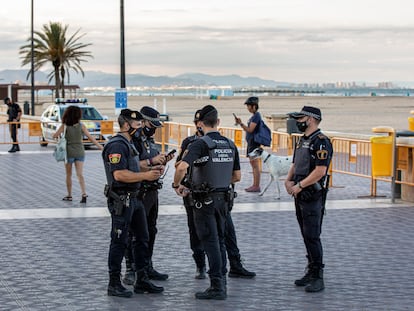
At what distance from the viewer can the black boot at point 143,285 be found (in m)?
8.37

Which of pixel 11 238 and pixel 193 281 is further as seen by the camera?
pixel 11 238

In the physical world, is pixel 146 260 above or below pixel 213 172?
below

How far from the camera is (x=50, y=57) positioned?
66.4 metres

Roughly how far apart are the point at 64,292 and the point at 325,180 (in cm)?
275

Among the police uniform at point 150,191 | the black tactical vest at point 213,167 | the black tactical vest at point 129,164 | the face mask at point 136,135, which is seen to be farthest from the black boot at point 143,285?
the face mask at point 136,135

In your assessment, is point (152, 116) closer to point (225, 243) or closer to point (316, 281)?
point (225, 243)

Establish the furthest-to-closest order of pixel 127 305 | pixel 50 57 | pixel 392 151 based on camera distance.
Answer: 1. pixel 50 57
2. pixel 392 151
3. pixel 127 305

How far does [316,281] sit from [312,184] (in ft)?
Result: 3.09

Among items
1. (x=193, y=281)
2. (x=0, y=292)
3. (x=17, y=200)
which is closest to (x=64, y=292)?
(x=0, y=292)

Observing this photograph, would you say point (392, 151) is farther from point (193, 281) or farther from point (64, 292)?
point (64, 292)

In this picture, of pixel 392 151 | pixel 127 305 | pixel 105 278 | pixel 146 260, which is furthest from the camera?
pixel 392 151

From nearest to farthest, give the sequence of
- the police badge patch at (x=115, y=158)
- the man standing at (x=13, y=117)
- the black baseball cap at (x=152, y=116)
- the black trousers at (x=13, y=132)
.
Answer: the police badge patch at (x=115, y=158) → the black baseball cap at (x=152, y=116) → the black trousers at (x=13, y=132) → the man standing at (x=13, y=117)

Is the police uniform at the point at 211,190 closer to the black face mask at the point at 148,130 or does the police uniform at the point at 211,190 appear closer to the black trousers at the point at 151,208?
the black trousers at the point at 151,208

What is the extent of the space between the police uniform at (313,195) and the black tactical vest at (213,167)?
0.81 meters
